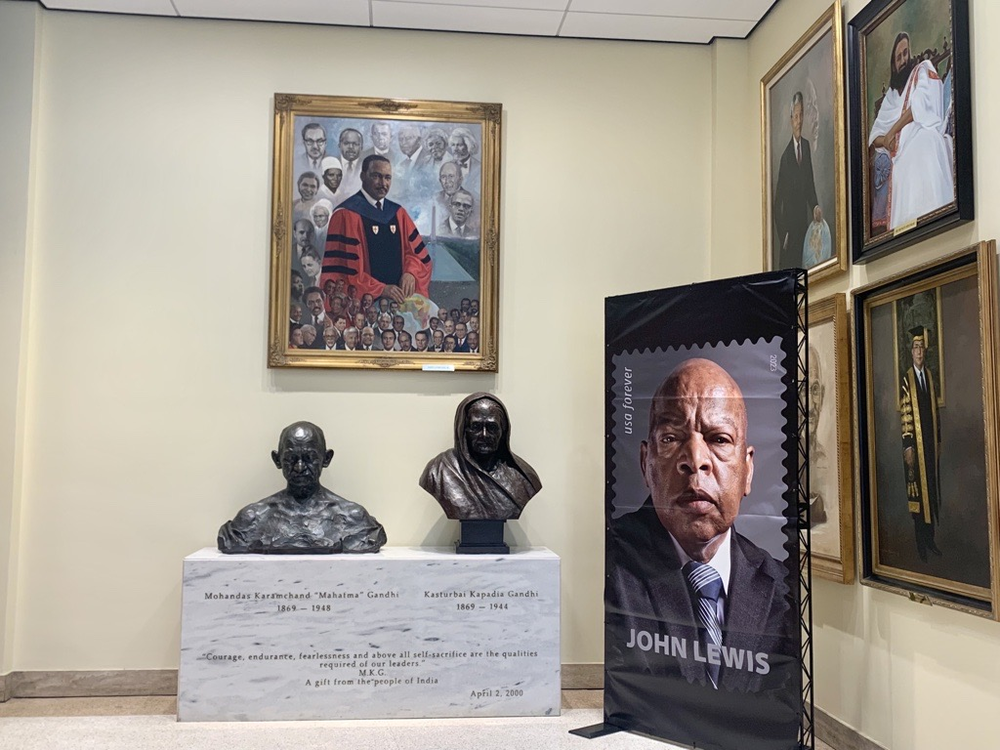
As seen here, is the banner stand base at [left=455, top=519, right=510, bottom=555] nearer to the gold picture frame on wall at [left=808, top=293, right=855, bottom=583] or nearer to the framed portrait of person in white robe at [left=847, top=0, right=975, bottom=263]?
the gold picture frame on wall at [left=808, top=293, right=855, bottom=583]

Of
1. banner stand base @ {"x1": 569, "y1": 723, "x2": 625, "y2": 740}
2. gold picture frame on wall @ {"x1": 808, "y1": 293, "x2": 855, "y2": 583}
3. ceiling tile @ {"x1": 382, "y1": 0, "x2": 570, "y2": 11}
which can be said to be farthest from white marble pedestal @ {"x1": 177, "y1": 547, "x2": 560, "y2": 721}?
ceiling tile @ {"x1": 382, "y1": 0, "x2": 570, "y2": 11}

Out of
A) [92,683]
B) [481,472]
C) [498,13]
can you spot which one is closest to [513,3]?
[498,13]

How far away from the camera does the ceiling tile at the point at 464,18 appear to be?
586 cm

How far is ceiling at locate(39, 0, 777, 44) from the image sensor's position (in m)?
5.80

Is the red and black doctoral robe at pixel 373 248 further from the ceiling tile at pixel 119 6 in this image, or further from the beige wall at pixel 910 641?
the beige wall at pixel 910 641

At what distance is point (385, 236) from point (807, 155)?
105 inches

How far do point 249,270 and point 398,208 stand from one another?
105cm

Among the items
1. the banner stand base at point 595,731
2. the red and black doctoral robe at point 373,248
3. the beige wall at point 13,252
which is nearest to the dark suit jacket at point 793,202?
the red and black doctoral robe at point 373,248

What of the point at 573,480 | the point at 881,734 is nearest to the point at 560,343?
the point at 573,480

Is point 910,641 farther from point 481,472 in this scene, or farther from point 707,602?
point 481,472

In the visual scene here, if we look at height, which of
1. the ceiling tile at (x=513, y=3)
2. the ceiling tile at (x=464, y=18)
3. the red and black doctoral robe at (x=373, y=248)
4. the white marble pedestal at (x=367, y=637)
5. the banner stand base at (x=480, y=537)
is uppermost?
the ceiling tile at (x=513, y=3)

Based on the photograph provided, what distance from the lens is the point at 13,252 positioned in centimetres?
571

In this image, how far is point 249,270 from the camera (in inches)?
235

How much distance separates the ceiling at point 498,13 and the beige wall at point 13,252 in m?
0.38
